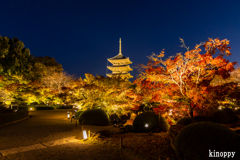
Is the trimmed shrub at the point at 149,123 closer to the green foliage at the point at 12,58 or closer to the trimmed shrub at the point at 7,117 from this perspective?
the trimmed shrub at the point at 7,117

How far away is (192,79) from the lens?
855 cm

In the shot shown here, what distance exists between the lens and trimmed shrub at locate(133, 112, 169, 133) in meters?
8.38

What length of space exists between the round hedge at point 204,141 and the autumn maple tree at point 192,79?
4372 millimetres

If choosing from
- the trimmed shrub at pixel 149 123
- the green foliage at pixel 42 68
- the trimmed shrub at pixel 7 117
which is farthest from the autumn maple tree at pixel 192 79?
the green foliage at pixel 42 68

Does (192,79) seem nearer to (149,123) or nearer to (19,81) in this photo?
(149,123)

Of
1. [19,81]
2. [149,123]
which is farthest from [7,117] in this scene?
[19,81]

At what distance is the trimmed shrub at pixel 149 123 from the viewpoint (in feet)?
27.5

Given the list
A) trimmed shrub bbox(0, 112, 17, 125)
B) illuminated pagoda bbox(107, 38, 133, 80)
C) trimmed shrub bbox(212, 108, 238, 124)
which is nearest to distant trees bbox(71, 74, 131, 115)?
trimmed shrub bbox(0, 112, 17, 125)

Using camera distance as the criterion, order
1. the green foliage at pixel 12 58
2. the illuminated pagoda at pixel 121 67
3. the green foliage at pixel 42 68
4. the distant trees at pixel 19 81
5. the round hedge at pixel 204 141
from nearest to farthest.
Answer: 1. the round hedge at pixel 204 141
2. the distant trees at pixel 19 81
3. the green foliage at pixel 12 58
4. the green foliage at pixel 42 68
5. the illuminated pagoda at pixel 121 67

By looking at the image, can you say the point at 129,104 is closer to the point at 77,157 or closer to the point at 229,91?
the point at 229,91

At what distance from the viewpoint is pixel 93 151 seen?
5.22m

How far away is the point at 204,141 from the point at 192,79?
5744 mm

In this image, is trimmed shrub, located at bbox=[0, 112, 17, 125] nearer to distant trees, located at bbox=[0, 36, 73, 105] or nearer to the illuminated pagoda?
distant trees, located at bbox=[0, 36, 73, 105]

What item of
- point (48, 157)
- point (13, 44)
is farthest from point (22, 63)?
point (48, 157)
